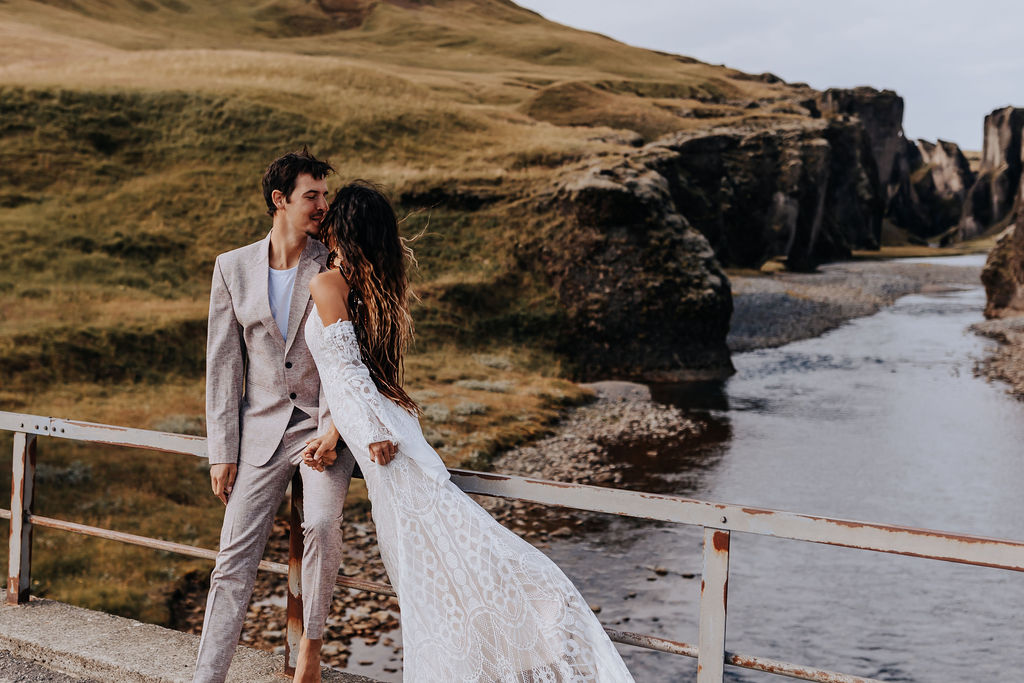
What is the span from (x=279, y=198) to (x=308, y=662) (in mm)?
2018

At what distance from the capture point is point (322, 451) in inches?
141

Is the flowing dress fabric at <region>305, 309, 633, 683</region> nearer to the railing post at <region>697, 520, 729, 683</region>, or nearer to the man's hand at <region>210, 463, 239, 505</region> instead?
the railing post at <region>697, 520, 729, 683</region>

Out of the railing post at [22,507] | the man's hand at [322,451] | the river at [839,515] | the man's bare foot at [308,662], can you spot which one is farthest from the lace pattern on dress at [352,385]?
the river at [839,515]

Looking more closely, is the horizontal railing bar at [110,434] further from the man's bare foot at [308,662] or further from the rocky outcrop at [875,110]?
the rocky outcrop at [875,110]

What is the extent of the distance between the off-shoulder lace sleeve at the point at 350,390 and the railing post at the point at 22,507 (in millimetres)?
2151

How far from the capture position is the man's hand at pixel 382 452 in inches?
133

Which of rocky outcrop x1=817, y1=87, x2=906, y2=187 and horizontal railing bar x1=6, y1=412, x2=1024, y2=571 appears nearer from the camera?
horizontal railing bar x1=6, y1=412, x2=1024, y2=571

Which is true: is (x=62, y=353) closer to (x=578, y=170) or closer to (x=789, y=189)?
(x=578, y=170)

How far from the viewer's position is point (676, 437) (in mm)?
23109

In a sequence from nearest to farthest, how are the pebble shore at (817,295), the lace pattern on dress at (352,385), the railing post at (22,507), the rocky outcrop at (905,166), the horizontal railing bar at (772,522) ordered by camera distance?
the horizontal railing bar at (772,522), the lace pattern on dress at (352,385), the railing post at (22,507), the pebble shore at (817,295), the rocky outcrop at (905,166)

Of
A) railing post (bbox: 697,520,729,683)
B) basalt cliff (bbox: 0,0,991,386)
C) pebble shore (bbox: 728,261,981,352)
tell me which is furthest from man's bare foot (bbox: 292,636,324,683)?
pebble shore (bbox: 728,261,981,352)

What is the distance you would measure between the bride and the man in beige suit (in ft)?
0.76

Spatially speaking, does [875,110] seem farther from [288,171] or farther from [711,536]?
[711,536]

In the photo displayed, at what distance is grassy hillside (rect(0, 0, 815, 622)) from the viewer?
16.9 m
